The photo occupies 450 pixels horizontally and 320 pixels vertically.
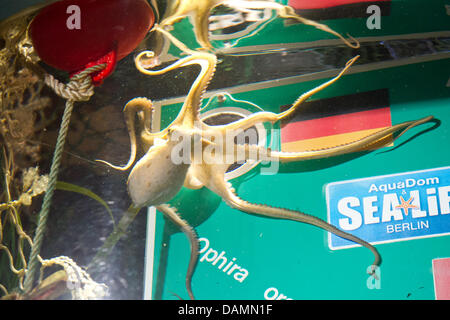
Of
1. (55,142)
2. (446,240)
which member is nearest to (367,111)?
(446,240)

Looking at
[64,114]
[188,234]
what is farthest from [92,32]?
[188,234]

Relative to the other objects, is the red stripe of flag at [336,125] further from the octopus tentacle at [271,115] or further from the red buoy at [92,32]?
the red buoy at [92,32]

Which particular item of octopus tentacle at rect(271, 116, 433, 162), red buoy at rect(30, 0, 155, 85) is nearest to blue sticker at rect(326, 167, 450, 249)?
octopus tentacle at rect(271, 116, 433, 162)

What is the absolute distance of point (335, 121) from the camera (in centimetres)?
92

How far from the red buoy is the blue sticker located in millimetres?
469

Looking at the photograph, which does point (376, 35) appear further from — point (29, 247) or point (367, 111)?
point (29, 247)

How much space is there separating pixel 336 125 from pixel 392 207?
17 centimetres

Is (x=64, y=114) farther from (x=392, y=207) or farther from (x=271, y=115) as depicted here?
(x=392, y=207)

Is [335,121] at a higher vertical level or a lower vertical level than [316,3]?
lower

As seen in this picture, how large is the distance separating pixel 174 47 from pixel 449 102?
49 cm

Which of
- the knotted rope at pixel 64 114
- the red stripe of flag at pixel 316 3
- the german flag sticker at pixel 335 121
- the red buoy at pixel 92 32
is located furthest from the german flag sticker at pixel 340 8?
the knotted rope at pixel 64 114

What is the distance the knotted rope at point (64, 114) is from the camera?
3.18ft

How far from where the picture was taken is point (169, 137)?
3.15 feet

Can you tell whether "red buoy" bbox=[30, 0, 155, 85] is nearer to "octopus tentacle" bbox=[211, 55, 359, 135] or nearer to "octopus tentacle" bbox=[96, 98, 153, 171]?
"octopus tentacle" bbox=[96, 98, 153, 171]
